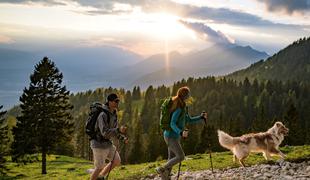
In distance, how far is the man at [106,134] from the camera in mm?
13953

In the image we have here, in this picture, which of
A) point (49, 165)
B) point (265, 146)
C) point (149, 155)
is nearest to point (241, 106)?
point (149, 155)

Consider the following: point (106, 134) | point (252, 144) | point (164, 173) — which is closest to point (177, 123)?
Result: point (164, 173)

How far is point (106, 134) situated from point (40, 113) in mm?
39444

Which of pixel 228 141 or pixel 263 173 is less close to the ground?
pixel 228 141

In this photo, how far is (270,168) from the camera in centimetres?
1802

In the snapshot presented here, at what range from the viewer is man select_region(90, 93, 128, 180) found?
45.8ft

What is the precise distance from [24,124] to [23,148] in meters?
3.08

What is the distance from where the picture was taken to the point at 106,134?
13883 millimetres

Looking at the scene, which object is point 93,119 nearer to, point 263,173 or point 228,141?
point 263,173

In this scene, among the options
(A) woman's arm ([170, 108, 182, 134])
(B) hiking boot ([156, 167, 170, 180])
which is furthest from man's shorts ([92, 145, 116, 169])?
(A) woman's arm ([170, 108, 182, 134])

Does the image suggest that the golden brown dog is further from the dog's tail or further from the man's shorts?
the man's shorts

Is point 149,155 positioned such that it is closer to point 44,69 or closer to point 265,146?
point 44,69

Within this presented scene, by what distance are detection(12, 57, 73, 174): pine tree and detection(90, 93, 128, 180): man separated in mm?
37907

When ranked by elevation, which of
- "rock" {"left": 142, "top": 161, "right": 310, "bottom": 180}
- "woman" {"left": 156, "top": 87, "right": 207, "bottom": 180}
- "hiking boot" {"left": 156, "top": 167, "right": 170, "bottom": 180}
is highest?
"woman" {"left": 156, "top": 87, "right": 207, "bottom": 180}
